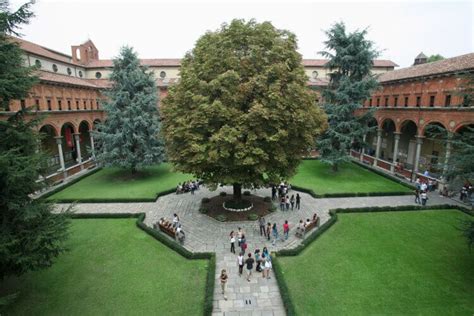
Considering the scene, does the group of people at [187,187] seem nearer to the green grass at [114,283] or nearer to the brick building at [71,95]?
the green grass at [114,283]

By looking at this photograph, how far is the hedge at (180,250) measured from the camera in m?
11.0

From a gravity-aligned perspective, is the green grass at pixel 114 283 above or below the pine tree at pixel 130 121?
below

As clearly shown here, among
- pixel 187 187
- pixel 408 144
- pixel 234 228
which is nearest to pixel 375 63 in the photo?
pixel 408 144

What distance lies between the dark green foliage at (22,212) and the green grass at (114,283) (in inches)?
96.7

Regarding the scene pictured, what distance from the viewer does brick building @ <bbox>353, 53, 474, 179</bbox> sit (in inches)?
891

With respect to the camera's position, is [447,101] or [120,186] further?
[120,186]

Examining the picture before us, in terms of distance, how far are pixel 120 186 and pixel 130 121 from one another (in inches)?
262

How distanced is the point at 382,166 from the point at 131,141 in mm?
29043

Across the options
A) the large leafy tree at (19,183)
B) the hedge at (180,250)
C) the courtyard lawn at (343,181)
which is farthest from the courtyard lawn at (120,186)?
the courtyard lawn at (343,181)

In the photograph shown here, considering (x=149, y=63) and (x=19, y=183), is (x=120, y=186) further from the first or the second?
(x=149, y=63)

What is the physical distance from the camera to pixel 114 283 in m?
12.4

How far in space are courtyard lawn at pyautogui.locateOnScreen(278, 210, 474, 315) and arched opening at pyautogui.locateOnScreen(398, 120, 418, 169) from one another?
55.8 feet

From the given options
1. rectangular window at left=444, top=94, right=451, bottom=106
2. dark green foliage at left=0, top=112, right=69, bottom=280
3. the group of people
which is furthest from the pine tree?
rectangular window at left=444, top=94, right=451, bottom=106

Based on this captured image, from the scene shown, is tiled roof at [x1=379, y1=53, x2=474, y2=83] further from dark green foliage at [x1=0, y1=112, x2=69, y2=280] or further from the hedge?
dark green foliage at [x1=0, y1=112, x2=69, y2=280]
